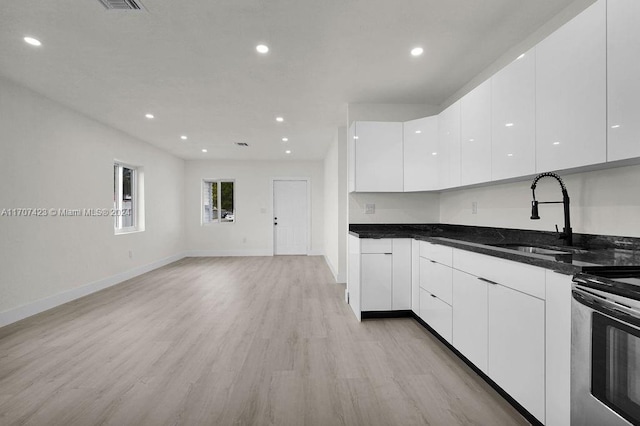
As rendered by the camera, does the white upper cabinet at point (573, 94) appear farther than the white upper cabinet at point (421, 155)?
No

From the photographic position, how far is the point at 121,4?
77.9 inches

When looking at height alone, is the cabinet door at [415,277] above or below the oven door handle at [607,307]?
below

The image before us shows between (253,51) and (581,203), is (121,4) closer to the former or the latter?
(253,51)

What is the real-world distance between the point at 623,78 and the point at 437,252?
1610 millimetres

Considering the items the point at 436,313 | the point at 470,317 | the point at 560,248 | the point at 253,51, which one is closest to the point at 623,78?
the point at 560,248

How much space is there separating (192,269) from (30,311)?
111 inches

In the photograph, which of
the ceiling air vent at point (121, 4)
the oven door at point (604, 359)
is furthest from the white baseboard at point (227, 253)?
the oven door at point (604, 359)

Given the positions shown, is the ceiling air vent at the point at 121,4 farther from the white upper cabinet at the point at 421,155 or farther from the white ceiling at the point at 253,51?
the white upper cabinet at the point at 421,155

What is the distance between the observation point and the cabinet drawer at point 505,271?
57.6 inches

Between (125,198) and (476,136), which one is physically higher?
(476,136)

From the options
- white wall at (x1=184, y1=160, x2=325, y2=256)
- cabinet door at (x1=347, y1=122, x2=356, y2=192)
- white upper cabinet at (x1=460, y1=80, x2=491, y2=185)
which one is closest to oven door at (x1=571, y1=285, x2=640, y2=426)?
white upper cabinet at (x1=460, y1=80, x2=491, y2=185)

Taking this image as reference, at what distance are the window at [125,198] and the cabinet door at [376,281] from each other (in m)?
4.42

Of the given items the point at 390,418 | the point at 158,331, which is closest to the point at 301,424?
the point at 390,418

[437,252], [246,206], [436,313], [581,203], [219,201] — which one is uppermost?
[219,201]
